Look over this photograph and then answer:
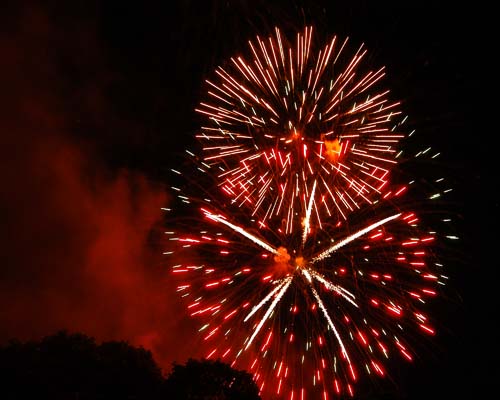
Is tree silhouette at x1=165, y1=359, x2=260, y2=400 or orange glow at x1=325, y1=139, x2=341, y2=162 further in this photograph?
orange glow at x1=325, y1=139, x2=341, y2=162

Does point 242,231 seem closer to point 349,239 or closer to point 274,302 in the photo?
point 274,302

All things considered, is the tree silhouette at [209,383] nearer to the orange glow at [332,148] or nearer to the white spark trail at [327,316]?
the white spark trail at [327,316]

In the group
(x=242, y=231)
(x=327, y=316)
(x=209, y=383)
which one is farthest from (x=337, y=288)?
(x=209, y=383)

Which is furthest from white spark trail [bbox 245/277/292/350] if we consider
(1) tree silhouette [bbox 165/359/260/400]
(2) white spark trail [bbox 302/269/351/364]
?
(1) tree silhouette [bbox 165/359/260/400]

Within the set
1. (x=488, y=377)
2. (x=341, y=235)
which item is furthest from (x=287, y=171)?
(x=488, y=377)

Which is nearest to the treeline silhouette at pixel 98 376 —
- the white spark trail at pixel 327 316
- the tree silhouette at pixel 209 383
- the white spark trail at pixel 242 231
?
the tree silhouette at pixel 209 383

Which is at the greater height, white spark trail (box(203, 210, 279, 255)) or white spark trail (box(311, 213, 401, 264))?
white spark trail (box(203, 210, 279, 255))

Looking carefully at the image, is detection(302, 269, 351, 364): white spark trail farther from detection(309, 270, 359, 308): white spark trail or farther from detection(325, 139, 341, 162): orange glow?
detection(325, 139, 341, 162): orange glow

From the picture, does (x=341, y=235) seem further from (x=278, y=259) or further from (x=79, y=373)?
(x=79, y=373)
